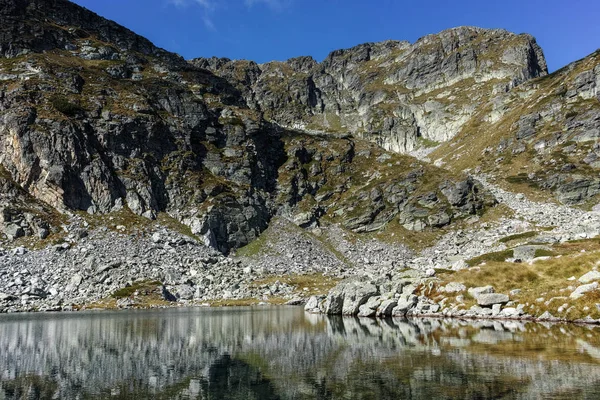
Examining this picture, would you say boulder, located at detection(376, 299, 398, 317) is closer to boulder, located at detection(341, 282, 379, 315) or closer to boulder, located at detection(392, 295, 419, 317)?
boulder, located at detection(392, 295, 419, 317)

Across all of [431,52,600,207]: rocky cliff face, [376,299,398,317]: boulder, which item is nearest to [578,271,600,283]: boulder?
[376,299,398,317]: boulder

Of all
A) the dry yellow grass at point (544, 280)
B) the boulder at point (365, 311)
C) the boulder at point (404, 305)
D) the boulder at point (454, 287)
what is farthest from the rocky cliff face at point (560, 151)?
the boulder at point (365, 311)

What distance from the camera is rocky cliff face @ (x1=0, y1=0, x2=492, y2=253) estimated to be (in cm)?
13088

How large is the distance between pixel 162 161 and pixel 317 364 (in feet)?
455

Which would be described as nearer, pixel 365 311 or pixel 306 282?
pixel 365 311

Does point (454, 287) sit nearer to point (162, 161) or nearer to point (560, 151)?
point (162, 161)

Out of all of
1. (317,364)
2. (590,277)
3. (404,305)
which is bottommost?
(317,364)

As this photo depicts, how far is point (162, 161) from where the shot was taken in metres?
153

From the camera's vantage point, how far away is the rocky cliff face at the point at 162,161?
429 ft

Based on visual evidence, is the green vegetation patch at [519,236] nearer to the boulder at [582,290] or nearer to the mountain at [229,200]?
the mountain at [229,200]

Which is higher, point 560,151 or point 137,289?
point 560,151

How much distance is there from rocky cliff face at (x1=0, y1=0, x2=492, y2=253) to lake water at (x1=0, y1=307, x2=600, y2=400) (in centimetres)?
9429

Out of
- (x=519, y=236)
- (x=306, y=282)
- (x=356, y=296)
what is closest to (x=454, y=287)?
(x=356, y=296)

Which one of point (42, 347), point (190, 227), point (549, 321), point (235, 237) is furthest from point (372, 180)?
point (42, 347)
